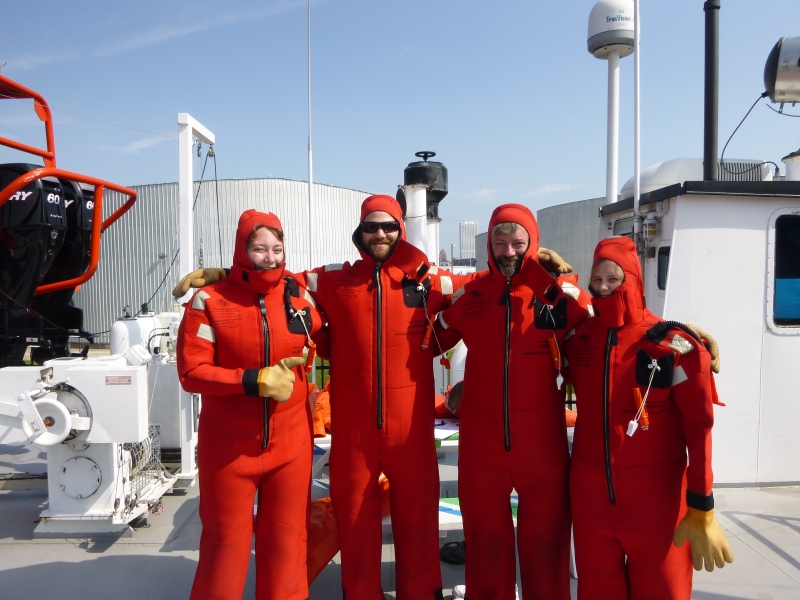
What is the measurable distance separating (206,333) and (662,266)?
3449mm

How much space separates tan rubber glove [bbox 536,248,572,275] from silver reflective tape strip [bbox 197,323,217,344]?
158 cm

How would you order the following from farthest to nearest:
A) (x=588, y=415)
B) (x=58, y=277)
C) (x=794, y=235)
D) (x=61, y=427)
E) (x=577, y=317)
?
(x=58, y=277)
(x=794, y=235)
(x=61, y=427)
(x=577, y=317)
(x=588, y=415)

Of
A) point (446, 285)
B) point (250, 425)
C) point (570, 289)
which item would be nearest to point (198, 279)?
point (250, 425)

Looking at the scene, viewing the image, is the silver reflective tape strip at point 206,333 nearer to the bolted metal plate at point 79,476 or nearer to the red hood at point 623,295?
the red hood at point 623,295

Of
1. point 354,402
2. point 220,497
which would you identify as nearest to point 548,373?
point 354,402

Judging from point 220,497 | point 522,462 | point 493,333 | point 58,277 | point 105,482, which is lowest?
point 105,482

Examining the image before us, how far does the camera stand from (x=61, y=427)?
11.7ft

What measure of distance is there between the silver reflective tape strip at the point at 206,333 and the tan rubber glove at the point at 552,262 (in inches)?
62.4

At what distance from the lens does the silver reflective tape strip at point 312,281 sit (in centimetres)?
292

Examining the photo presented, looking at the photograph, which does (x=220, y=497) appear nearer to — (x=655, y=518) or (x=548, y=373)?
(x=548, y=373)

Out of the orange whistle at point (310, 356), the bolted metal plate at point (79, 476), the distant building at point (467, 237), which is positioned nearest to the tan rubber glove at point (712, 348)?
the orange whistle at point (310, 356)

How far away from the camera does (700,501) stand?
7.27 feet

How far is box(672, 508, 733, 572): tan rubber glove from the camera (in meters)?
2.19

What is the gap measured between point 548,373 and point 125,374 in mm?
2677
